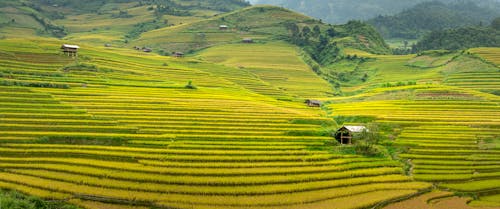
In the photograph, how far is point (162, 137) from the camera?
155ft

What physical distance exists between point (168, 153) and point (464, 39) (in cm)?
13801

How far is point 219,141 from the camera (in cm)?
4738

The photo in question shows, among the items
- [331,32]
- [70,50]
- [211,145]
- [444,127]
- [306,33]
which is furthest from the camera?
[331,32]

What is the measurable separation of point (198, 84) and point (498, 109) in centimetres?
5139

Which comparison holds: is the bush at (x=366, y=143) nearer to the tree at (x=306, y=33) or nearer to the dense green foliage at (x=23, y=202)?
the dense green foliage at (x=23, y=202)

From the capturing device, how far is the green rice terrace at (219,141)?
Result: 119 feet

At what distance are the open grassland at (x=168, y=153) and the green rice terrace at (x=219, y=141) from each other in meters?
0.16

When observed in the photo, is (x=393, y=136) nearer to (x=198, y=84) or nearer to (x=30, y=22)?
(x=198, y=84)

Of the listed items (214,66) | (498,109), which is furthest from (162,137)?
(214,66)

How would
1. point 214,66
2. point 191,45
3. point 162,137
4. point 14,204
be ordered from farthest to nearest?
point 191,45 < point 214,66 < point 162,137 < point 14,204

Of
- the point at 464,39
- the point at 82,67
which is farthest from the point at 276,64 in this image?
the point at 464,39

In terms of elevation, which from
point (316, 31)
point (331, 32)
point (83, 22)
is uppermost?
point (83, 22)

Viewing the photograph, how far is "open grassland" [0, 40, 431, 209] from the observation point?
35.7 metres

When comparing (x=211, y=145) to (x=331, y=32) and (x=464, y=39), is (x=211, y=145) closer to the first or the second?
(x=331, y=32)
